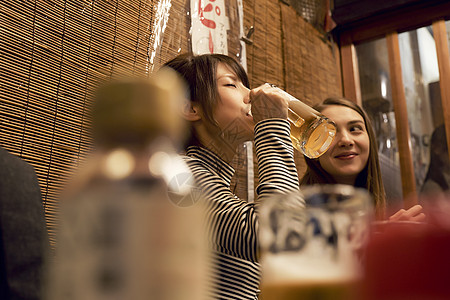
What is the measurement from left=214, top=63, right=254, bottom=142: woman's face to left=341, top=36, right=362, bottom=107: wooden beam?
2.27 m

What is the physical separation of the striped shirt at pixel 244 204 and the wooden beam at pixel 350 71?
247 centimetres

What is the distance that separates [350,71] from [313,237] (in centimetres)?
318

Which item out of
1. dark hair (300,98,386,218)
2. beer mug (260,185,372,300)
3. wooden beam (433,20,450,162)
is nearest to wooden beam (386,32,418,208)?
wooden beam (433,20,450,162)

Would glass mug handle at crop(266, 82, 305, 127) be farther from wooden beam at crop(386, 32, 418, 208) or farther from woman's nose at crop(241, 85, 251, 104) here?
Answer: wooden beam at crop(386, 32, 418, 208)

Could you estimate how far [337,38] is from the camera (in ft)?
11.0

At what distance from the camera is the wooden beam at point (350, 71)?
3213 mm

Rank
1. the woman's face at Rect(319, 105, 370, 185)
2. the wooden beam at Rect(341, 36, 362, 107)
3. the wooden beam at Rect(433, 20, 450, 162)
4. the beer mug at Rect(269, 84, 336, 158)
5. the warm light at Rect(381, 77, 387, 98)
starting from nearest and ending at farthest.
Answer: the beer mug at Rect(269, 84, 336, 158) < the woman's face at Rect(319, 105, 370, 185) < the wooden beam at Rect(433, 20, 450, 162) < the warm light at Rect(381, 77, 387, 98) < the wooden beam at Rect(341, 36, 362, 107)

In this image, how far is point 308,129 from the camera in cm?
103

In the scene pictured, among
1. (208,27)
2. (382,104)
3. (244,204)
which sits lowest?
(244,204)

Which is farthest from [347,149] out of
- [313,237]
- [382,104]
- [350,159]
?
[382,104]

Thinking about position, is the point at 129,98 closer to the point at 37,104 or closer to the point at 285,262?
the point at 285,262

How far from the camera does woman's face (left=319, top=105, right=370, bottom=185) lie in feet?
5.32

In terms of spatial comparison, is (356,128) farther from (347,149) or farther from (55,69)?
(55,69)

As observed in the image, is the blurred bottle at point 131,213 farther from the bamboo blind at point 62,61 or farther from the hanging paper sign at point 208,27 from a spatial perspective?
the hanging paper sign at point 208,27
